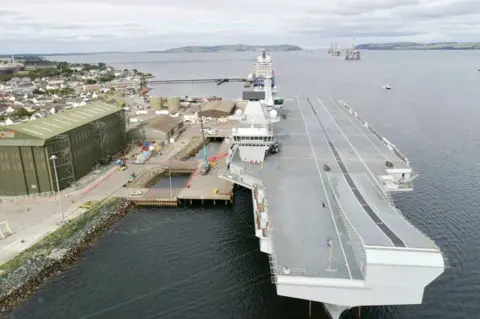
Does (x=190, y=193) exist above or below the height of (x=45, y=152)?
below

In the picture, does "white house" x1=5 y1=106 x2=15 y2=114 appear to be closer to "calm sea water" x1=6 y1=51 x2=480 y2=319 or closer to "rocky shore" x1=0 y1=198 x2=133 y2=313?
"rocky shore" x1=0 y1=198 x2=133 y2=313

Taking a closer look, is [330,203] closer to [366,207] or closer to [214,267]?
[366,207]

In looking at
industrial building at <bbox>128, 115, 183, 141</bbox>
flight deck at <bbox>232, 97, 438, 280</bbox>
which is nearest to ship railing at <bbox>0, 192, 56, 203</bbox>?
flight deck at <bbox>232, 97, 438, 280</bbox>

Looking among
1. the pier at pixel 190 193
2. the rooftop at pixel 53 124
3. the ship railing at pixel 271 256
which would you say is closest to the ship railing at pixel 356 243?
the ship railing at pixel 271 256

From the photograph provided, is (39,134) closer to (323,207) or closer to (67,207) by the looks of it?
(67,207)

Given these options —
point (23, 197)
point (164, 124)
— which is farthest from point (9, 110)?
point (23, 197)

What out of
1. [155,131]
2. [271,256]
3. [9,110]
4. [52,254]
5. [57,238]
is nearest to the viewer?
[271,256]

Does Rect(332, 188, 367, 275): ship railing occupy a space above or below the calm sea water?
above
